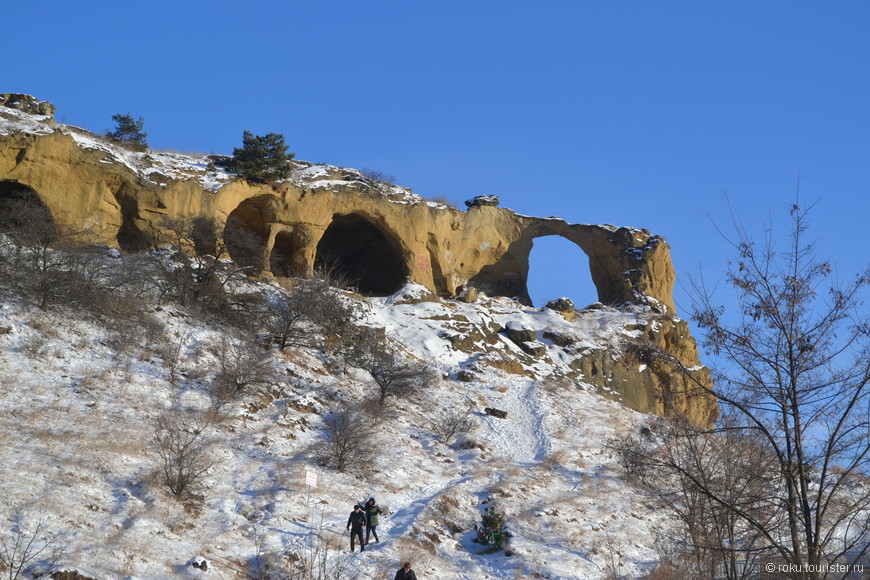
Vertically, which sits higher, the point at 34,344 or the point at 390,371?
the point at 390,371

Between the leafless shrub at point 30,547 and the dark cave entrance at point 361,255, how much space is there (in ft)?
92.2

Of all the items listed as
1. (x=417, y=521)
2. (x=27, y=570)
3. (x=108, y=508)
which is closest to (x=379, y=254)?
(x=417, y=521)

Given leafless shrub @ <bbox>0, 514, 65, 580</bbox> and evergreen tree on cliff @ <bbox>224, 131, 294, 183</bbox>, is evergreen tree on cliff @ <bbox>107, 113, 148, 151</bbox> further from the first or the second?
leafless shrub @ <bbox>0, 514, 65, 580</bbox>

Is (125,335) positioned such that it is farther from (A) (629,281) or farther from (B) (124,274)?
(A) (629,281)

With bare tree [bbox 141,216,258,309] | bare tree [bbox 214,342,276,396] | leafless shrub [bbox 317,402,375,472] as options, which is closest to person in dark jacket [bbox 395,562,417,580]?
leafless shrub [bbox 317,402,375,472]

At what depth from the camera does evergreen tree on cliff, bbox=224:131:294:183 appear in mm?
34812

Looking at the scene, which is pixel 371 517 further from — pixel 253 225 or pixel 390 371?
pixel 253 225

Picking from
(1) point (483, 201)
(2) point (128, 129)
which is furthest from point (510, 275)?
(2) point (128, 129)

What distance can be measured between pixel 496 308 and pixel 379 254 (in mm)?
7480

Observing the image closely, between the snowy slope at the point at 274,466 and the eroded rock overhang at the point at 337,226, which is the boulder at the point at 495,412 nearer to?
the snowy slope at the point at 274,466

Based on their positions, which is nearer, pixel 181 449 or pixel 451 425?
pixel 181 449

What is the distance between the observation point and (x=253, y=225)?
118 ft

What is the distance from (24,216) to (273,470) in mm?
13882

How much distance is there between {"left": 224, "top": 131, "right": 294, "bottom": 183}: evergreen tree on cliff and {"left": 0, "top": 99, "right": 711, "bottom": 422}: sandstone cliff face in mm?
520
